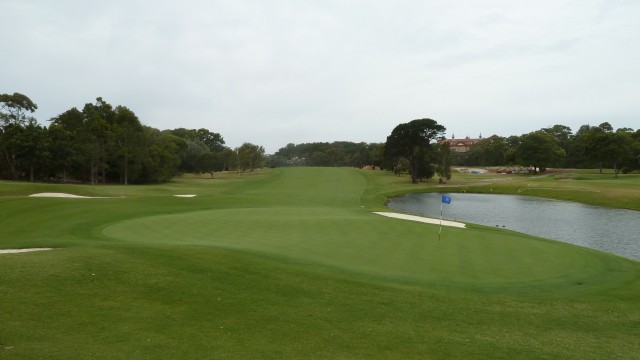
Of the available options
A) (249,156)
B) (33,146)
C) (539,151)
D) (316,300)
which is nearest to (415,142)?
(539,151)

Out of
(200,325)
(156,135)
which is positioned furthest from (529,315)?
(156,135)

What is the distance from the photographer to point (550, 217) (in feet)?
125

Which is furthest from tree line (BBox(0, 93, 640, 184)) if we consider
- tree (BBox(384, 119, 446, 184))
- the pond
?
the pond

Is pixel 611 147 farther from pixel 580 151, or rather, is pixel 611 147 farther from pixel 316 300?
pixel 316 300

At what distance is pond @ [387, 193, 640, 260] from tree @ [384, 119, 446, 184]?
1871 cm

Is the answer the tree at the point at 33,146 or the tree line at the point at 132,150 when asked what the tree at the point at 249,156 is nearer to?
the tree line at the point at 132,150

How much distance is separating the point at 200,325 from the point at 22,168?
69425 millimetres

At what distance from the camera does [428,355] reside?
689cm

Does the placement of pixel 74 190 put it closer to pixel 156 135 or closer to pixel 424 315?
pixel 424 315

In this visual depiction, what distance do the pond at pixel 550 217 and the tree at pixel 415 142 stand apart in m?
18.7

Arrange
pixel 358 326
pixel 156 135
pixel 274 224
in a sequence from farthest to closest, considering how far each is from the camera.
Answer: pixel 156 135, pixel 274 224, pixel 358 326

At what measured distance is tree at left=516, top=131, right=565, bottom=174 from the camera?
95312mm

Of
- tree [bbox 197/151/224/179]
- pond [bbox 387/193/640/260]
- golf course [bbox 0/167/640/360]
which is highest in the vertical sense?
tree [bbox 197/151/224/179]

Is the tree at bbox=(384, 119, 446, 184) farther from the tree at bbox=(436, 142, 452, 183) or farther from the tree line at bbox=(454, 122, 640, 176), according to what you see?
the tree line at bbox=(454, 122, 640, 176)
